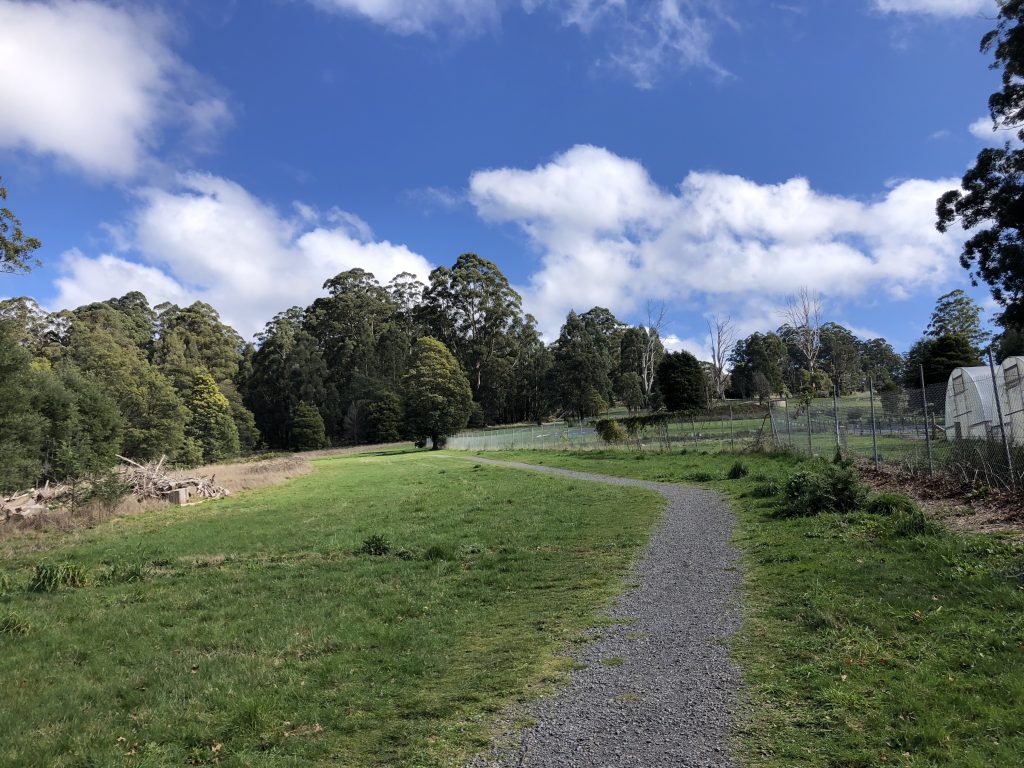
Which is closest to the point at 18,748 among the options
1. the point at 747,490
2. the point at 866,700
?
the point at 866,700

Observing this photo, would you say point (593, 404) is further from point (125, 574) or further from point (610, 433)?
point (125, 574)

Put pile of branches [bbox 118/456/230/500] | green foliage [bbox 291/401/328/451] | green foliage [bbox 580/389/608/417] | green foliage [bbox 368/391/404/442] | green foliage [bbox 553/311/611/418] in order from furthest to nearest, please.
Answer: green foliage [bbox 553/311/611/418]
green foliage [bbox 580/389/608/417]
green foliage [bbox 291/401/328/451]
green foliage [bbox 368/391/404/442]
pile of branches [bbox 118/456/230/500]

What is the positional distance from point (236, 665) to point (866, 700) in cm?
543

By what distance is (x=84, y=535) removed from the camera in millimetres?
17078

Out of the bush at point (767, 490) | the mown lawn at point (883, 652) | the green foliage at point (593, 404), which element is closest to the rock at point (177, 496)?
the bush at point (767, 490)

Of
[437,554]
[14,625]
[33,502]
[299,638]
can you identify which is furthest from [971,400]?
[33,502]

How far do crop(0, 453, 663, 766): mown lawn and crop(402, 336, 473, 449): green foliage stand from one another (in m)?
50.1

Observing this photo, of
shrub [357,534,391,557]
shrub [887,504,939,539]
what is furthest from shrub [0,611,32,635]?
shrub [887,504,939,539]

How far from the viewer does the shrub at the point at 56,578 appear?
985 centimetres

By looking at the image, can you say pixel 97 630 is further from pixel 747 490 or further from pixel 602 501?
pixel 747 490

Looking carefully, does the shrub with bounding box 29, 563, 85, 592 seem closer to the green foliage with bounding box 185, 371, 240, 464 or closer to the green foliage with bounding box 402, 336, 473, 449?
the green foliage with bounding box 402, 336, 473, 449

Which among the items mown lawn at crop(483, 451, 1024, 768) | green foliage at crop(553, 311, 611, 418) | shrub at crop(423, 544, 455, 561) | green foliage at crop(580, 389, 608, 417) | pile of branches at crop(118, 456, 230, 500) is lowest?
shrub at crop(423, 544, 455, 561)

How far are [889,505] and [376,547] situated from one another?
30.5ft

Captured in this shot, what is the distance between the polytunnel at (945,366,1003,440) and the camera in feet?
59.2
